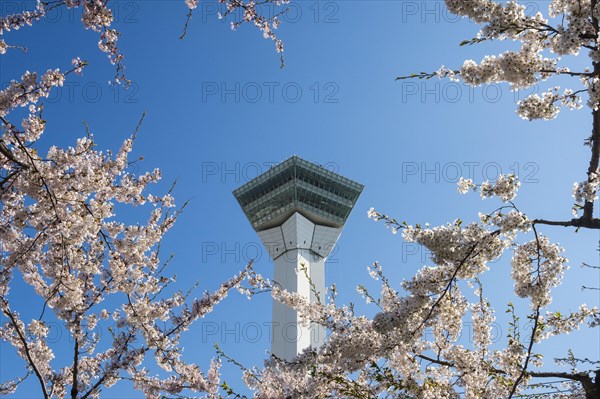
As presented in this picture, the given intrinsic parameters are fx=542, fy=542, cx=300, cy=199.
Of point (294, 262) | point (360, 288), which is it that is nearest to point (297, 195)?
point (294, 262)

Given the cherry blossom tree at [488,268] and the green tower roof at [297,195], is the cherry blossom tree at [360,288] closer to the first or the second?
the cherry blossom tree at [488,268]

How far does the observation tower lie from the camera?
63.7m

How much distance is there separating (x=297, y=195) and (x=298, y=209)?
1.70 m

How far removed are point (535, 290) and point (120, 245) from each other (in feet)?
17.5

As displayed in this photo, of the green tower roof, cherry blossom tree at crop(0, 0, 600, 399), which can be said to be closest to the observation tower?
the green tower roof

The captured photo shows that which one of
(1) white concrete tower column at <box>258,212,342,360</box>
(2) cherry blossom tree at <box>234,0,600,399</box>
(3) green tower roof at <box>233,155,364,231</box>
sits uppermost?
(3) green tower roof at <box>233,155,364,231</box>

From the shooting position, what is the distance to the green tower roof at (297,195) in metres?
66.2

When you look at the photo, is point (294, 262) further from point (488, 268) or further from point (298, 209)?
point (488, 268)

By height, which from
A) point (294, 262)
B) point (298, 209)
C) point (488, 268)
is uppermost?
point (298, 209)

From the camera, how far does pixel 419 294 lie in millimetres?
6531

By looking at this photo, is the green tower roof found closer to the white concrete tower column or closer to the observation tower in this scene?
the observation tower

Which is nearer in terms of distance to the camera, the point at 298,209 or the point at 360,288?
the point at 360,288

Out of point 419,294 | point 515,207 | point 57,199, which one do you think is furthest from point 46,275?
point 515,207

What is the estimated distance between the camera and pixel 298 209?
215 feet
